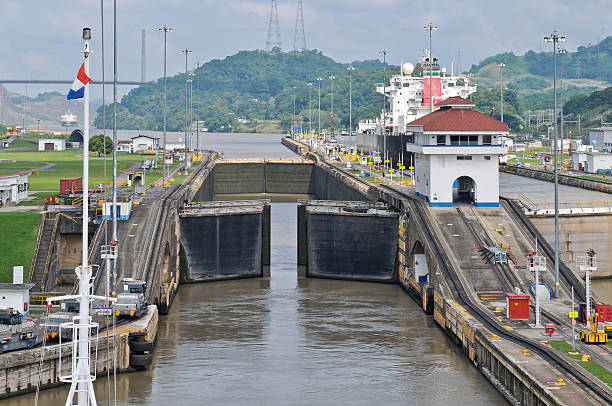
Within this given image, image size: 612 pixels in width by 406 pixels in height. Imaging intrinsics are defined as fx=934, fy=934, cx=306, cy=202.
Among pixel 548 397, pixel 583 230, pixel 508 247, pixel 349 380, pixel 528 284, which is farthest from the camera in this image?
pixel 583 230

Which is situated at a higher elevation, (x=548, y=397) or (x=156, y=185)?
(x=156, y=185)

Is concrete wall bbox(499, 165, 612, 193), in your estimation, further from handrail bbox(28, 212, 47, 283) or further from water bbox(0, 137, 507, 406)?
handrail bbox(28, 212, 47, 283)

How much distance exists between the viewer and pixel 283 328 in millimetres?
64250

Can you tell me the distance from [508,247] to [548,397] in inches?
1198

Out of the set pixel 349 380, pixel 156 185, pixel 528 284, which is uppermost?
pixel 156 185

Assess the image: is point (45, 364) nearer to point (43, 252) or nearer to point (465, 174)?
point (43, 252)

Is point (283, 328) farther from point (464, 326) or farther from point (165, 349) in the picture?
point (464, 326)

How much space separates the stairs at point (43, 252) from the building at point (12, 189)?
12.7 m

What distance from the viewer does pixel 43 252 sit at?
7312 centimetres

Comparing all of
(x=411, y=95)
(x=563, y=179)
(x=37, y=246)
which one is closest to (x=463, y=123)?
(x=563, y=179)

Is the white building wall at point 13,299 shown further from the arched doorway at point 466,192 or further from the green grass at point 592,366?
the arched doorway at point 466,192

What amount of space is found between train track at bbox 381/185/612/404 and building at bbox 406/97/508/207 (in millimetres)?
2783

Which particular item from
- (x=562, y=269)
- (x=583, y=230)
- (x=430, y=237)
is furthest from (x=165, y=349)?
(x=583, y=230)

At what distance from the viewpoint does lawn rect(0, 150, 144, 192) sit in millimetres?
112750
